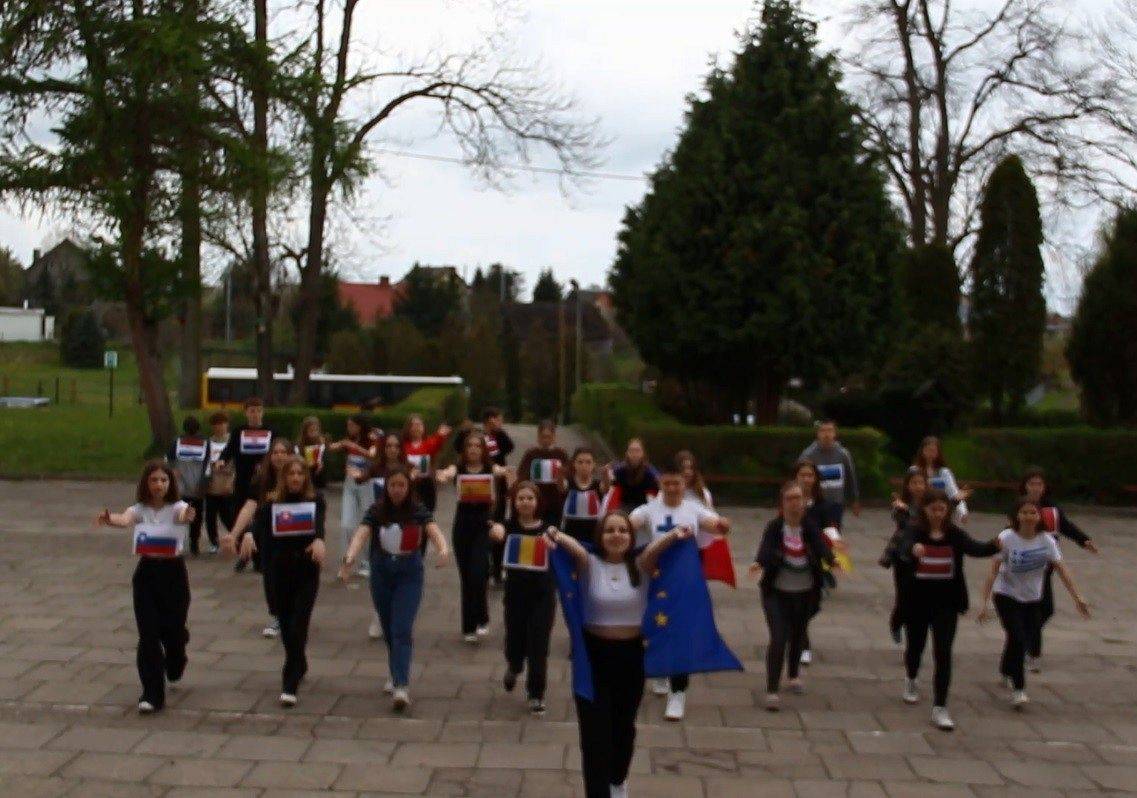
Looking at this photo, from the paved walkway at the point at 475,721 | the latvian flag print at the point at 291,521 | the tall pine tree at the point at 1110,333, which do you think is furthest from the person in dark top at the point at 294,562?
the tall pine tree at the point at 1110,333

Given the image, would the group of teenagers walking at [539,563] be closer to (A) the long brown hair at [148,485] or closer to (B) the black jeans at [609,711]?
(A) the long brown hair at [148,485]

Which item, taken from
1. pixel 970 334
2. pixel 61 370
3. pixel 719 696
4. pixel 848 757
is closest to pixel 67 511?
pixel 719 696

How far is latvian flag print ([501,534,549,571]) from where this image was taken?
8.84m

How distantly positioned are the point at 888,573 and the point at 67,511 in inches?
460

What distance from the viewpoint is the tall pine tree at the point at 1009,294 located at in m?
33.9

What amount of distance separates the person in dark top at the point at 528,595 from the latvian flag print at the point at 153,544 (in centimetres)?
198

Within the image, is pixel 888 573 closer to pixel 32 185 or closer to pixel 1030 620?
pixel 1030 620

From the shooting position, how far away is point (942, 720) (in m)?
8.45

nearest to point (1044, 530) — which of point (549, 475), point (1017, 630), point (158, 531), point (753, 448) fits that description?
point (1017, 630)

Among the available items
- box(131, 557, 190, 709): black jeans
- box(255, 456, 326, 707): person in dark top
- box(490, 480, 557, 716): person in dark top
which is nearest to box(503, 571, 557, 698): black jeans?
box(490, 480, 557, 716): person in dark top

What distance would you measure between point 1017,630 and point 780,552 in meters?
1.63

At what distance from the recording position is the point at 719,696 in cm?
923

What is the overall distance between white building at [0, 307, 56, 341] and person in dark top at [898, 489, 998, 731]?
77611mm

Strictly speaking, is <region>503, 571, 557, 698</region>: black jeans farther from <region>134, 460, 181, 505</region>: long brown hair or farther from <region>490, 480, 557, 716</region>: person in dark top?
<region>134, 460, 181, 505</region>: long brown hair
